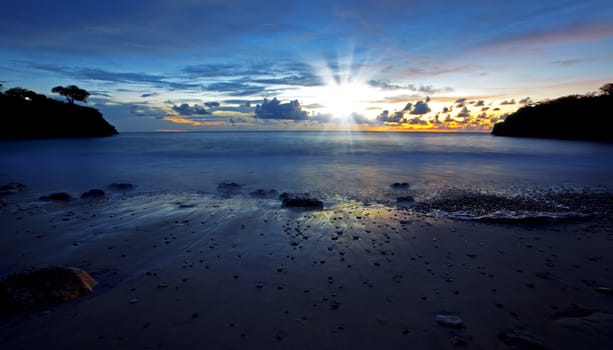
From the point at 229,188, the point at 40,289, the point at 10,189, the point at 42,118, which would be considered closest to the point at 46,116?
the point at 42,118

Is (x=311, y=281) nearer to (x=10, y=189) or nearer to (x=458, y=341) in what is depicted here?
(x=458, y=341)

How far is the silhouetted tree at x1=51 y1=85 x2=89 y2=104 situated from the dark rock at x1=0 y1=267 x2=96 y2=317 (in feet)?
358

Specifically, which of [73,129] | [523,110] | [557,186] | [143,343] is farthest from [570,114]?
[73,129]

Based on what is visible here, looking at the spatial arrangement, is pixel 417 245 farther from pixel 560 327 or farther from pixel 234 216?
pixel 234 216

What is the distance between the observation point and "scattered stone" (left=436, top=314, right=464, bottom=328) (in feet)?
12.6

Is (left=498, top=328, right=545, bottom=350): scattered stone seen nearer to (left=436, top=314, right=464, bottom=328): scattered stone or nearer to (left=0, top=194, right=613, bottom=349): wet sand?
(left=0, top=194, right=613, bottom=349): wet sand

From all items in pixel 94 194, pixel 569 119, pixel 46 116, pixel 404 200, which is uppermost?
pixel 46 116

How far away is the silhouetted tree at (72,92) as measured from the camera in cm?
8550

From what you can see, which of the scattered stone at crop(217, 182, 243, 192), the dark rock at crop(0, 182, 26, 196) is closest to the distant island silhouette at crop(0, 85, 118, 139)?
the dark rock at crop(0, 182, 26, 196)

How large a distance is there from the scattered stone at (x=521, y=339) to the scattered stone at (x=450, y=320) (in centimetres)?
46

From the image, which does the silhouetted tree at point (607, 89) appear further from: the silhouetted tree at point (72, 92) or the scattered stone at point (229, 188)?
the silhouetted tree at point (72, 92)

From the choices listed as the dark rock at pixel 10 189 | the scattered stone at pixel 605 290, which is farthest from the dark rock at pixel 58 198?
the scattered stone at pixel 605 290

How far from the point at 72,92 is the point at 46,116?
14.9m

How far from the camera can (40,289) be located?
4.21m
